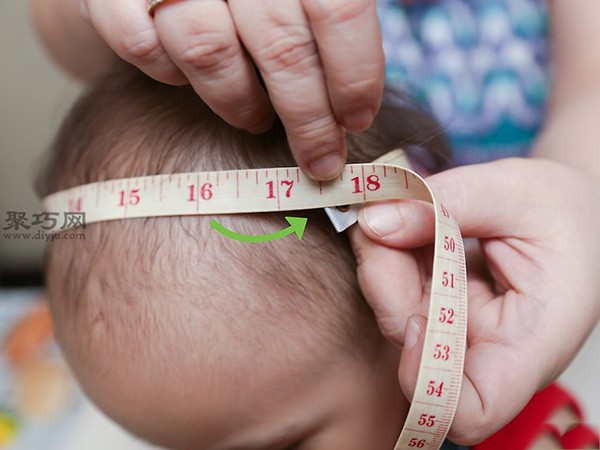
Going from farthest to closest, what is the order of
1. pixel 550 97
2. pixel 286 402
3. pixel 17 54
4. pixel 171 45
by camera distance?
pixel 17 54
pixel 550 97
pixel 286 402
pixel 171 45

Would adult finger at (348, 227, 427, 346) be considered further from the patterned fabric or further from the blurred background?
the blurred background

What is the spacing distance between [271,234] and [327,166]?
135 millimetres

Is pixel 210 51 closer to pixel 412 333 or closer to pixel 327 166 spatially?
pixel 327 166

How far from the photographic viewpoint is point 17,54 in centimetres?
212

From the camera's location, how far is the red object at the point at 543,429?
117 cm

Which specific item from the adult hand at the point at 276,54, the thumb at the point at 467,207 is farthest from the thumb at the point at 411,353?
the adult hand at the point at 276,54

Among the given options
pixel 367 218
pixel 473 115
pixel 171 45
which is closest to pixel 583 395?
pixel 473 115

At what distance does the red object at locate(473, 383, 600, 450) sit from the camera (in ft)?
3.85

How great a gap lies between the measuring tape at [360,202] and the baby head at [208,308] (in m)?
0.02

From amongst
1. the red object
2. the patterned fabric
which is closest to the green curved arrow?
the red object

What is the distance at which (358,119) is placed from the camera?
0.69 m

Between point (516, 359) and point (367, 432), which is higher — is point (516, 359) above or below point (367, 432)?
above

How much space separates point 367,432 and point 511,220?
0.37 metres

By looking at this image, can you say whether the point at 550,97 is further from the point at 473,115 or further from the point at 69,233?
the point at 69,233
